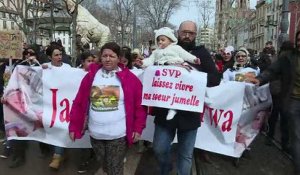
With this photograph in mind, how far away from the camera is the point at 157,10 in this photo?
1303 inches

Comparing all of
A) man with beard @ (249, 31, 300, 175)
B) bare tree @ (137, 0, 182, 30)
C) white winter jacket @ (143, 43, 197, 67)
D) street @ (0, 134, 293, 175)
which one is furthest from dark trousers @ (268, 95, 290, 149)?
bare tree @ (137, 0, 182, 30)

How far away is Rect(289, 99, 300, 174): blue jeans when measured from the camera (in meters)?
5.16

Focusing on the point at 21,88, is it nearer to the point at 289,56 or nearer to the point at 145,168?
the point at 145,168

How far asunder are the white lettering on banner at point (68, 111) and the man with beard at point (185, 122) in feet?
4.22

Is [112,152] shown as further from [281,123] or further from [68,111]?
[281,123]

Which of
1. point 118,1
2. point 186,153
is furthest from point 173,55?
point 118,1

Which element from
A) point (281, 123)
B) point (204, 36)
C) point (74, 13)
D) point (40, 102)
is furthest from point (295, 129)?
point (204, 36)

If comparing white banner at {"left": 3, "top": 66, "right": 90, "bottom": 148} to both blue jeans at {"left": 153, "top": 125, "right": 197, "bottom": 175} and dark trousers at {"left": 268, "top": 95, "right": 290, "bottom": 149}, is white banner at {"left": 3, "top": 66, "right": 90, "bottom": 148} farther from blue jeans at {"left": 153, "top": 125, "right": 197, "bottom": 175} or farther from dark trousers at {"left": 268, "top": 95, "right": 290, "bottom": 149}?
dark trousers at {"left": 268, "top": 95, "right": 290, "bottom": 149}

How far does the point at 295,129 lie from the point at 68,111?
119 inches

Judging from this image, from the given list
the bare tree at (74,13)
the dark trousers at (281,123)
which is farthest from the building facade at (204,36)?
the bare tree at (74,13)

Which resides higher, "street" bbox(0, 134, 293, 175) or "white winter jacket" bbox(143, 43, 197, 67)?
"white winter jacket" bbox(143, 43, 197, 67)

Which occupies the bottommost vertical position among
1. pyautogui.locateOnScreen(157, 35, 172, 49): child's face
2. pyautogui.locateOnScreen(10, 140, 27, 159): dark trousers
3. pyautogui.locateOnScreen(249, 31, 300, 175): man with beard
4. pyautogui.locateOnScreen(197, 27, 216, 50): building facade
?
pyautogui.locateOnScreen(10, 140, 27, 159): dark trousers

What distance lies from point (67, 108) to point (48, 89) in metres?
0.38

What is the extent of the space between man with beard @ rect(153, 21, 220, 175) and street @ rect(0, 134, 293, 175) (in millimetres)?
1191
